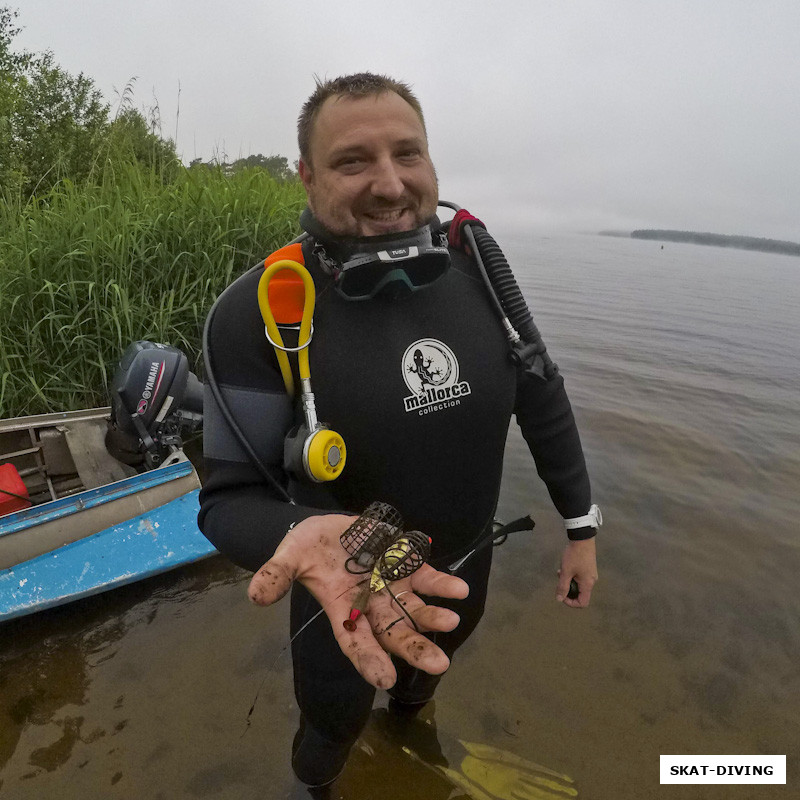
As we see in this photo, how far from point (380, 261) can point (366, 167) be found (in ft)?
0.98

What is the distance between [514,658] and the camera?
3.28 meters

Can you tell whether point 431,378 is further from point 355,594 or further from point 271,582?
point 271,582

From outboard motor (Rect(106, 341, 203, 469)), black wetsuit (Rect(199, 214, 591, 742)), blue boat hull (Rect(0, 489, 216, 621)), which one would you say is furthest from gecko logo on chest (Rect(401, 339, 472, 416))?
outboard motor (Rect(106, 341, 203, 469))

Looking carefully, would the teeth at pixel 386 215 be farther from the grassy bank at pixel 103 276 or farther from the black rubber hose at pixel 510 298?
the grassy bank at pixel 103 276

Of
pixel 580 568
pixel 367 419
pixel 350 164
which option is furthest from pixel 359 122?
pixel 580 568

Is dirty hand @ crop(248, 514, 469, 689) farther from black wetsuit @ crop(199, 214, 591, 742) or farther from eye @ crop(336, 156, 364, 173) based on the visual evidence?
eye @ crop(336, 156, 364, 173)

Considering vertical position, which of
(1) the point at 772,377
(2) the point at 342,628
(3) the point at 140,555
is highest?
(2) the point at 342,628

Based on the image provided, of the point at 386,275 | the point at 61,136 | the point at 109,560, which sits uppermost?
the point at 61,136

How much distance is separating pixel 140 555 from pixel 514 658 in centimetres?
267

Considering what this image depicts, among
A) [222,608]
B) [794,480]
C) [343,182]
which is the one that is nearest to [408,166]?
[343,182]

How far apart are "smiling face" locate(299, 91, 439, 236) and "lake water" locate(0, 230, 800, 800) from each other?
8.74ft

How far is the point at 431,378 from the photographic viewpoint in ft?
5.62

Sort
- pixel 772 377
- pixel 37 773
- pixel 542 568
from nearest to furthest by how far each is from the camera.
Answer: pixel 37 773
pixel 542 568
pixel 772 377

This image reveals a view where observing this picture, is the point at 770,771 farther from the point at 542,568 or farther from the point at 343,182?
Answer: the point at 343,182
